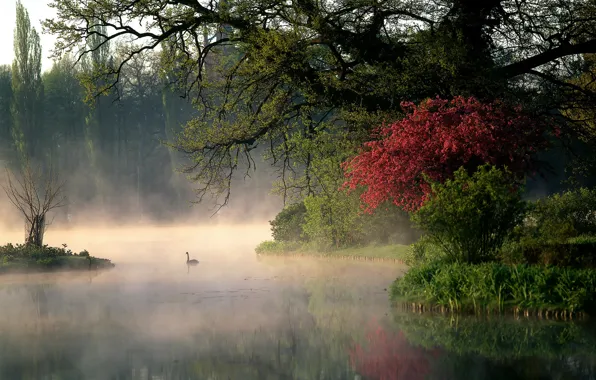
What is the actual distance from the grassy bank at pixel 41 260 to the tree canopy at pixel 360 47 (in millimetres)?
7972

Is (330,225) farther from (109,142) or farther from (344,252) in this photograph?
(109,142)

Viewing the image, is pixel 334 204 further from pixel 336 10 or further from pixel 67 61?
pixel 67 61

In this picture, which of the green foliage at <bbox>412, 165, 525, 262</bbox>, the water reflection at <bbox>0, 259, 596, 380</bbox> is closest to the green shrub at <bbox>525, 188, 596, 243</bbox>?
the water reflection at <bbox>0, 259, 596, 380</bbox>

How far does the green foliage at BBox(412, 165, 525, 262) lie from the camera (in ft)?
55.4

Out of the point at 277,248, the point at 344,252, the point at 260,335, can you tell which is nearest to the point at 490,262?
the point at 260,335

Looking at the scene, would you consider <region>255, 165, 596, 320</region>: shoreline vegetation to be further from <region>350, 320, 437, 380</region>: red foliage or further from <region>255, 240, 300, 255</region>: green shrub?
<region>255, 240, 300, 255</region>: green shrub

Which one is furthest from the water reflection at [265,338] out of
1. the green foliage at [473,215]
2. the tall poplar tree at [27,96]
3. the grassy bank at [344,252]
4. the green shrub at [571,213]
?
the tall poplar tree at [27,96]

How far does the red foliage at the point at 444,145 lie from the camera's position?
19688mm

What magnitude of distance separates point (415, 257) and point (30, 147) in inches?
1753

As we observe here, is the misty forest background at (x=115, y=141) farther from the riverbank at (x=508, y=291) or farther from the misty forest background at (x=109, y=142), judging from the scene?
the riverbank at (x=508, y=291)

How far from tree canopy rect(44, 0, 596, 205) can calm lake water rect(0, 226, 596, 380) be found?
4.79 meters

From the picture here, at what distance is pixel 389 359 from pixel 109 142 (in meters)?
60.5

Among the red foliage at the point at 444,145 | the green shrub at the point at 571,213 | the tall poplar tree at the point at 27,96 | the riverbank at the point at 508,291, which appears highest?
the tall poplar tree at the point at 27,96

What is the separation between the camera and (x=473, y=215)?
16828mm
